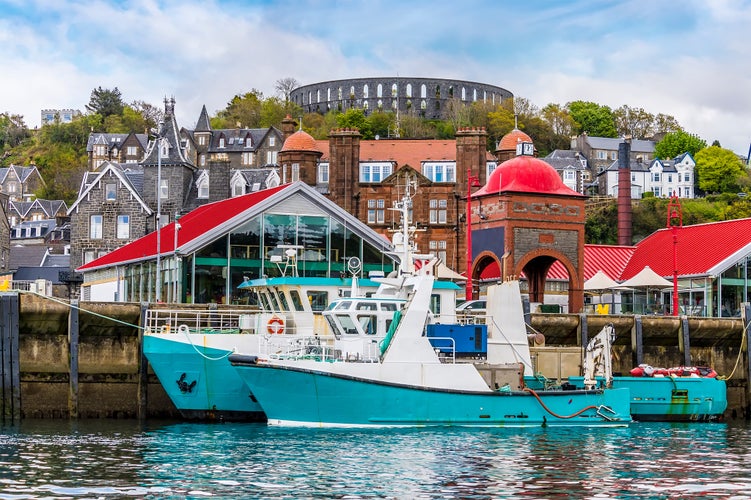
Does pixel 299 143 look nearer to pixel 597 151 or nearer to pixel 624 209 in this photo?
pixel 624 209

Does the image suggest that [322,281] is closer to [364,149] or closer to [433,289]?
[433,289]

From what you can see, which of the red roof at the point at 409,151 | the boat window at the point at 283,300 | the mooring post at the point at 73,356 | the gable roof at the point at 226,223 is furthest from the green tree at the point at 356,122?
the mooring post at the point at 73,356

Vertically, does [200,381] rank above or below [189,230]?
below

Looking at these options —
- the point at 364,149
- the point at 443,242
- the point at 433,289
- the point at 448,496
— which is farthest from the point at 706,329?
the point at 364,149

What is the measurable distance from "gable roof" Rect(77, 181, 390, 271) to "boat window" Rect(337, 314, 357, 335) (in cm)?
1204

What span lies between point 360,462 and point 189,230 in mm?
25317

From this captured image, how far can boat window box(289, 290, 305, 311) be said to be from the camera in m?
37.7

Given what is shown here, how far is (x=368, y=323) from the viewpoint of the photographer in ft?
117

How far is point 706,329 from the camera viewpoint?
44031mm

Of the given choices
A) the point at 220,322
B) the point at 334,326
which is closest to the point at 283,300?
the point at 334,326

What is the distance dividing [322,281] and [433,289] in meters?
3.55

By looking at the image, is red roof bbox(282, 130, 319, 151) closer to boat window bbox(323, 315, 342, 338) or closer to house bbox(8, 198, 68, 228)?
boat window bbox(323, 315, 342, 338)

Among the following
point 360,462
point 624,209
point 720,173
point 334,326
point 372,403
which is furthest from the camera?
point 720,173

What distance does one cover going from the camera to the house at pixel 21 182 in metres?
159
